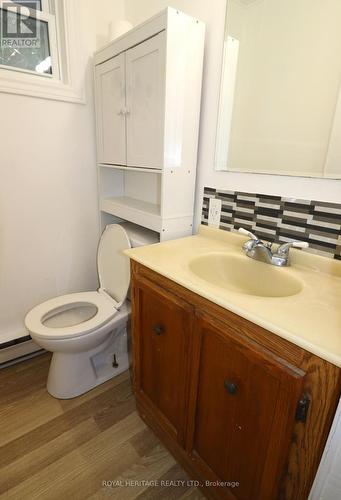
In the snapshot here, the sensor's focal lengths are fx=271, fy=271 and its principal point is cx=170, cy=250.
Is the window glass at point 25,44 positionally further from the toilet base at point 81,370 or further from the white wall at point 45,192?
the toilet base at point 81,370

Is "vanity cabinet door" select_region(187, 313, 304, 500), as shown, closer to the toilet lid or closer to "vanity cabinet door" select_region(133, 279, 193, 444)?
"vanity cabinet door" select_region(133, 279, 193, 444)

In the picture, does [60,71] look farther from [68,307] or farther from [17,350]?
[17,350]

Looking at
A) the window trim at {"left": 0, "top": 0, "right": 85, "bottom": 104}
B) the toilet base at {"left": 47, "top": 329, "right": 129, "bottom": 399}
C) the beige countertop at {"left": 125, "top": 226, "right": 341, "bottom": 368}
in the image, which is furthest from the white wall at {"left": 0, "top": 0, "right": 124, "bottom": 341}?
the beige countertop at {"left": 125, "top": 226, "right": 341, "bottom": 368}

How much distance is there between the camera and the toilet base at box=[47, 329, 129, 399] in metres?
1.43

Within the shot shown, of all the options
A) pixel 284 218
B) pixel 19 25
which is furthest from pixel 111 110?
pixel 284 218

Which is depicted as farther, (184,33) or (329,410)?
(184,33)

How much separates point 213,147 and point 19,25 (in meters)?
1.25

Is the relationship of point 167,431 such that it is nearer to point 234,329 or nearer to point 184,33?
point 234,329

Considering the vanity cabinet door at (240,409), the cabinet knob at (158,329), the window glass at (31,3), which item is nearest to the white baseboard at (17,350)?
the cabinet knob at (158,329)

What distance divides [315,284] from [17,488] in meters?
1.36

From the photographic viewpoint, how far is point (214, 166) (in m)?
1.32

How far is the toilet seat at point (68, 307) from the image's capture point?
128cm

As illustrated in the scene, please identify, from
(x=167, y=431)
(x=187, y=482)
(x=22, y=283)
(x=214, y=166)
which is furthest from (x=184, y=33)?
(x=187, y=482)

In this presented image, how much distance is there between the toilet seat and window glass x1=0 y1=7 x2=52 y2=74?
131 cm
